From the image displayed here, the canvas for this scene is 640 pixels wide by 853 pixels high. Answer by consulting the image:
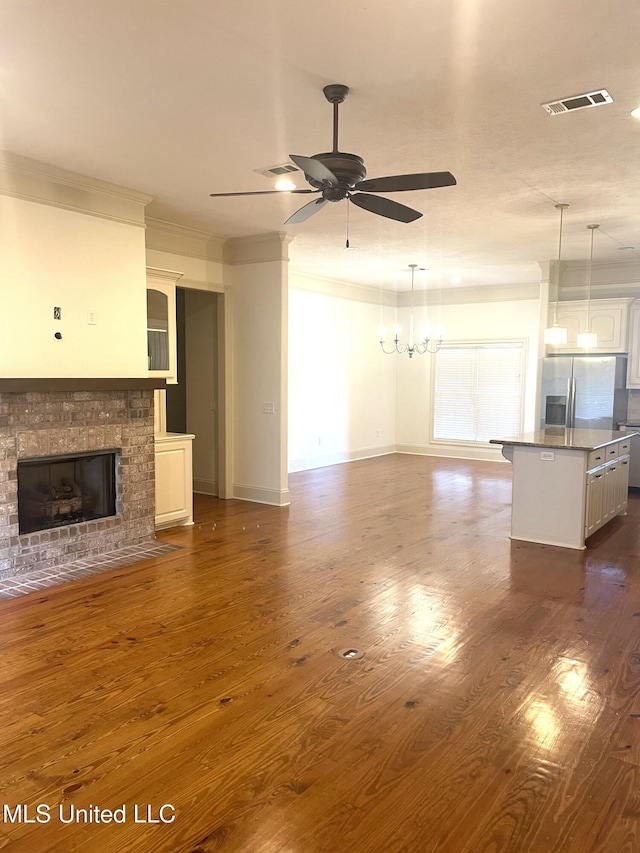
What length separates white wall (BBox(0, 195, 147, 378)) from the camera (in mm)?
4379

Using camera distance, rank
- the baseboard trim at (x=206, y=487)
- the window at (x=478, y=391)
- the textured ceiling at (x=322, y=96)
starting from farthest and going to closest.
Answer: the window at (x=478, y=391) → the baseboard trim at (x=206, y=487) → the textured ceiling at (x=322, y=96)

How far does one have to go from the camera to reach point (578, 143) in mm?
3953

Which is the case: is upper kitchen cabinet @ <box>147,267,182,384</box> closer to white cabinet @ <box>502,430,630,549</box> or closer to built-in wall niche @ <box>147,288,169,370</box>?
built-in wall niche @ <box>147,288,169,370</box>

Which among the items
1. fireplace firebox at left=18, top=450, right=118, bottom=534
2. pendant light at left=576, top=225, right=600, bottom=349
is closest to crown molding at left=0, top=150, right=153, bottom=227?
fireplace firebox at left=18, top=450, right=118, bottom=534

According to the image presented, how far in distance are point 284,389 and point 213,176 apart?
2609 mm

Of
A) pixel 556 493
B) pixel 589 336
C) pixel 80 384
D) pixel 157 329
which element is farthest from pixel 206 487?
pixel 589 336

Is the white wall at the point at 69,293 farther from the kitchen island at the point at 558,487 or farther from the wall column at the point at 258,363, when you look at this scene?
the kitchen island at the point at 558,487

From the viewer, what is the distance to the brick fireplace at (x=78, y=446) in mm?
4312

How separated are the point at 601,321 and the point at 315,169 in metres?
6.00

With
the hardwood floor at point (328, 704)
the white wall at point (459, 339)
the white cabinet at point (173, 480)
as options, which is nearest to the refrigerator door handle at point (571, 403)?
the white wall at point (459, 339)

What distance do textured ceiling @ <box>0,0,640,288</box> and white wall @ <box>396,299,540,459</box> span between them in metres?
4.30

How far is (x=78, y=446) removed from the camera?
4.77 metres

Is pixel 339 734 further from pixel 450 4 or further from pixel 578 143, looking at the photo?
pixel 578 143

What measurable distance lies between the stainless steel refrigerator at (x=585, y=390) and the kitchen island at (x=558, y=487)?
2.21 metres
